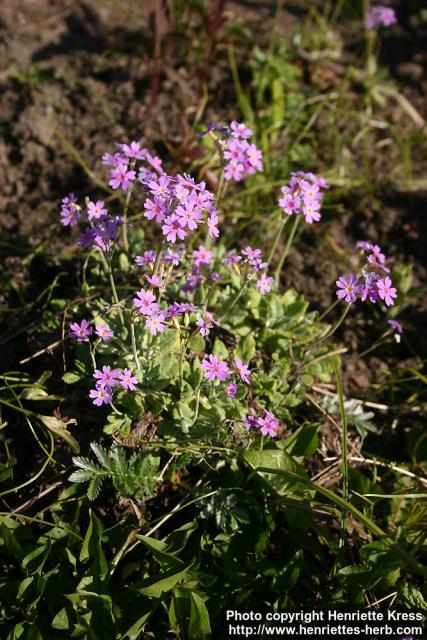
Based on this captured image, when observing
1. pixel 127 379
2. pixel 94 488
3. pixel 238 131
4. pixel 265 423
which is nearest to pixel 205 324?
pixel 127 379

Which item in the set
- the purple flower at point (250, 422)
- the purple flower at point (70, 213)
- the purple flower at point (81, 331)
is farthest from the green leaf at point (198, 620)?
the purple flower at point (70, 213)

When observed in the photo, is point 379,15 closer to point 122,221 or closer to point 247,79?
point 247,79

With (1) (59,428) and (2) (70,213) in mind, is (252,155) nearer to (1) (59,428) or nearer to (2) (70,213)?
(2) (70,213)

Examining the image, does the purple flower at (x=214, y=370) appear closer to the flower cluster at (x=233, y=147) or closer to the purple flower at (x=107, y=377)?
the purple flower at (x=107, y=377)

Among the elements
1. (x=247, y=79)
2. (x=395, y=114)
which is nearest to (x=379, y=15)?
(x=395, y=114)

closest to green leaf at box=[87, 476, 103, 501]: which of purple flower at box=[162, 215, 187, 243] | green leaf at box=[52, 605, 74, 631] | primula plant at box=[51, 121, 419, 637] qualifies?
primula plant at box=[51, 121, 419, 637]
